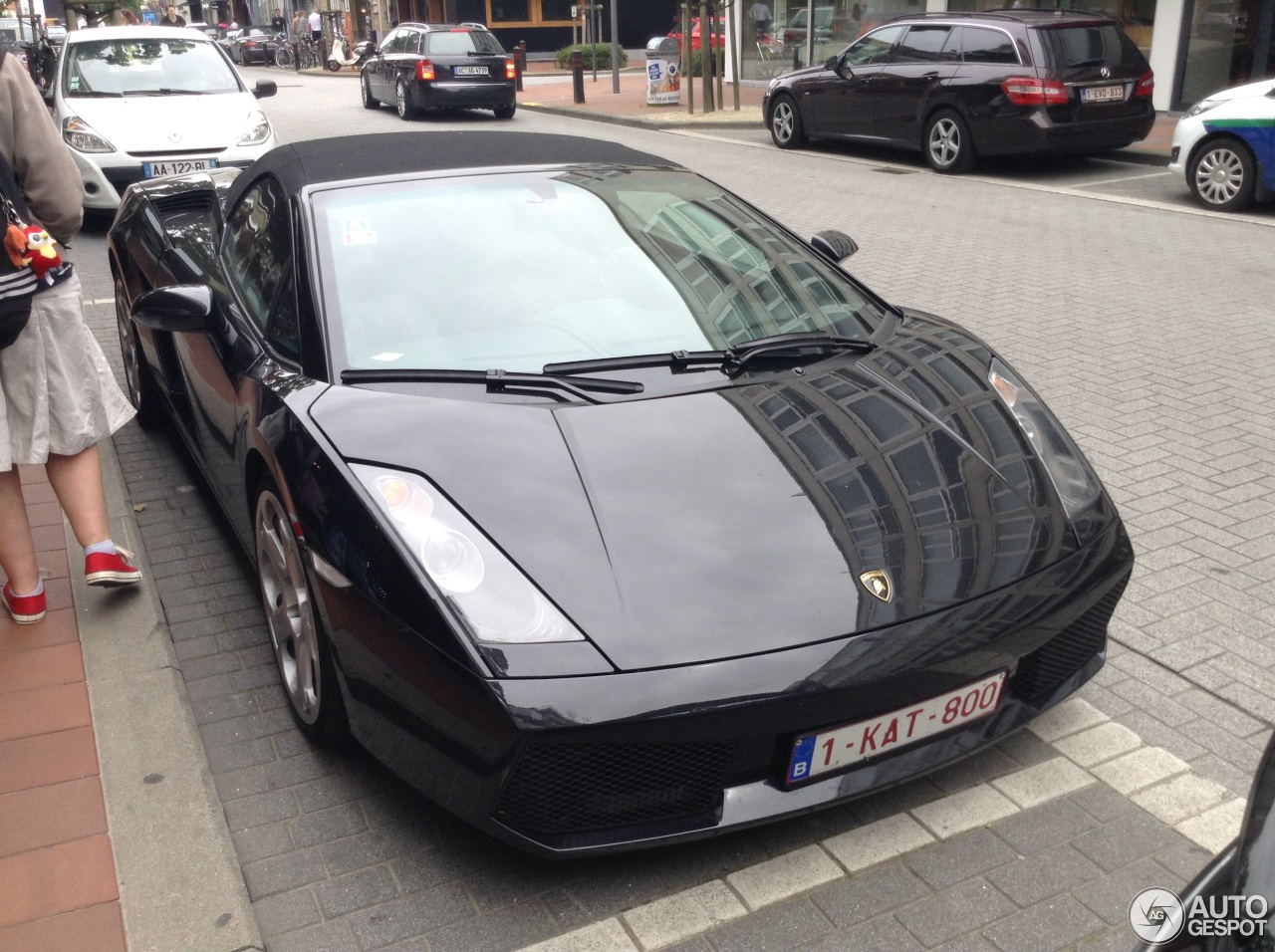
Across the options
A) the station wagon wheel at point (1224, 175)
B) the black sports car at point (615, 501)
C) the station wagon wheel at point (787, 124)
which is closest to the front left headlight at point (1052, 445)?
the black sports car at point (615, 501)

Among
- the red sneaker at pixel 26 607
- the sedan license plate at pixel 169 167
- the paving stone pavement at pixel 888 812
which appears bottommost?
the paving stone pavement at pixel 888 812

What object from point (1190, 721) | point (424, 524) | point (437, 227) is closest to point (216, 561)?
point (437, 227)

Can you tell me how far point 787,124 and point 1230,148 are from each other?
6506 millimetres

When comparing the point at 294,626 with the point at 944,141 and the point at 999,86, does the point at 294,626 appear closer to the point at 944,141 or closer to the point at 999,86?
the point at 999,86

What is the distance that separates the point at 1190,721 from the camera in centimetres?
321

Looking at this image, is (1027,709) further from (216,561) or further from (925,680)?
(216,561)

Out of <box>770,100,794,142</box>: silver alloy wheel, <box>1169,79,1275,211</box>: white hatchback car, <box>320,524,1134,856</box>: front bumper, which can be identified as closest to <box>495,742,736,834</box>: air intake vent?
<box>320,524,1134,856</box>: front bumper

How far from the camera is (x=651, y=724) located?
234 cm

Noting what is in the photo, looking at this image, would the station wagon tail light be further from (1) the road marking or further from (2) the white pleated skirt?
(2) the white pleated skirt

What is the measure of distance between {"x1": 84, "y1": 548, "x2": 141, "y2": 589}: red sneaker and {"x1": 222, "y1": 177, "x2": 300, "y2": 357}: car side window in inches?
34.3

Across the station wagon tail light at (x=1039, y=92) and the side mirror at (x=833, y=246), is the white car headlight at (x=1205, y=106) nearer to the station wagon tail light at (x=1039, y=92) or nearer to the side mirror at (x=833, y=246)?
the station wagon tail light at (x=1039, y=92)

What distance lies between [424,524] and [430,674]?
Answer: 341 mm

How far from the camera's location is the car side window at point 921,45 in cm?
1359

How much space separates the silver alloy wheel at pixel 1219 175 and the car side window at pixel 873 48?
14.2ft
